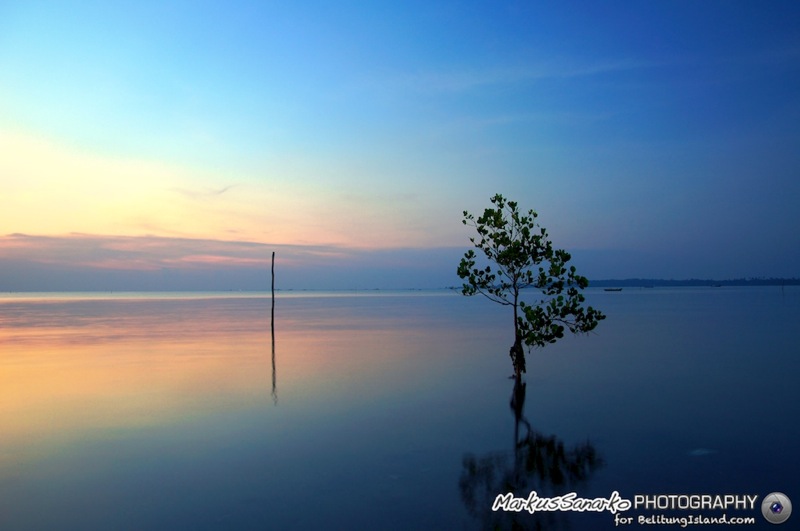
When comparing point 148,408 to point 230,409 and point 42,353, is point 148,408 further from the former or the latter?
point 42,353

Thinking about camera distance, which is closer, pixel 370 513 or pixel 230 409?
pixel 370 513

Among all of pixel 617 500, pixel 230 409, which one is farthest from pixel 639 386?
pixel 230 409

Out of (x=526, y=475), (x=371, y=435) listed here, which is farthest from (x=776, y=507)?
(x=371, y=435)

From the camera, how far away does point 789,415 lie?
821 inches

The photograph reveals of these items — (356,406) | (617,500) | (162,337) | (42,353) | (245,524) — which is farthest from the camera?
(162,337)

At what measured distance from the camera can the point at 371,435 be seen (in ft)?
59.9

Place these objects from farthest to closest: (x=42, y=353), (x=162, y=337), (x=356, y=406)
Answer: (x=162, y=337) < (x=42, y=353) < (x=356, y=406)

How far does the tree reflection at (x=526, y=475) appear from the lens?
11.5m

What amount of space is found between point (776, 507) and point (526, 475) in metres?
5.30

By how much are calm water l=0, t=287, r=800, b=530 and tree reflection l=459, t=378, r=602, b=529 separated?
0.07 meters

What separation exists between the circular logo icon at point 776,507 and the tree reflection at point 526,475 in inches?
147

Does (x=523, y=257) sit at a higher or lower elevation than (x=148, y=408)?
higher

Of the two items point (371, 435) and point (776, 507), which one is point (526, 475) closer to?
point (776, 507)

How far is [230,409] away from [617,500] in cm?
1480
